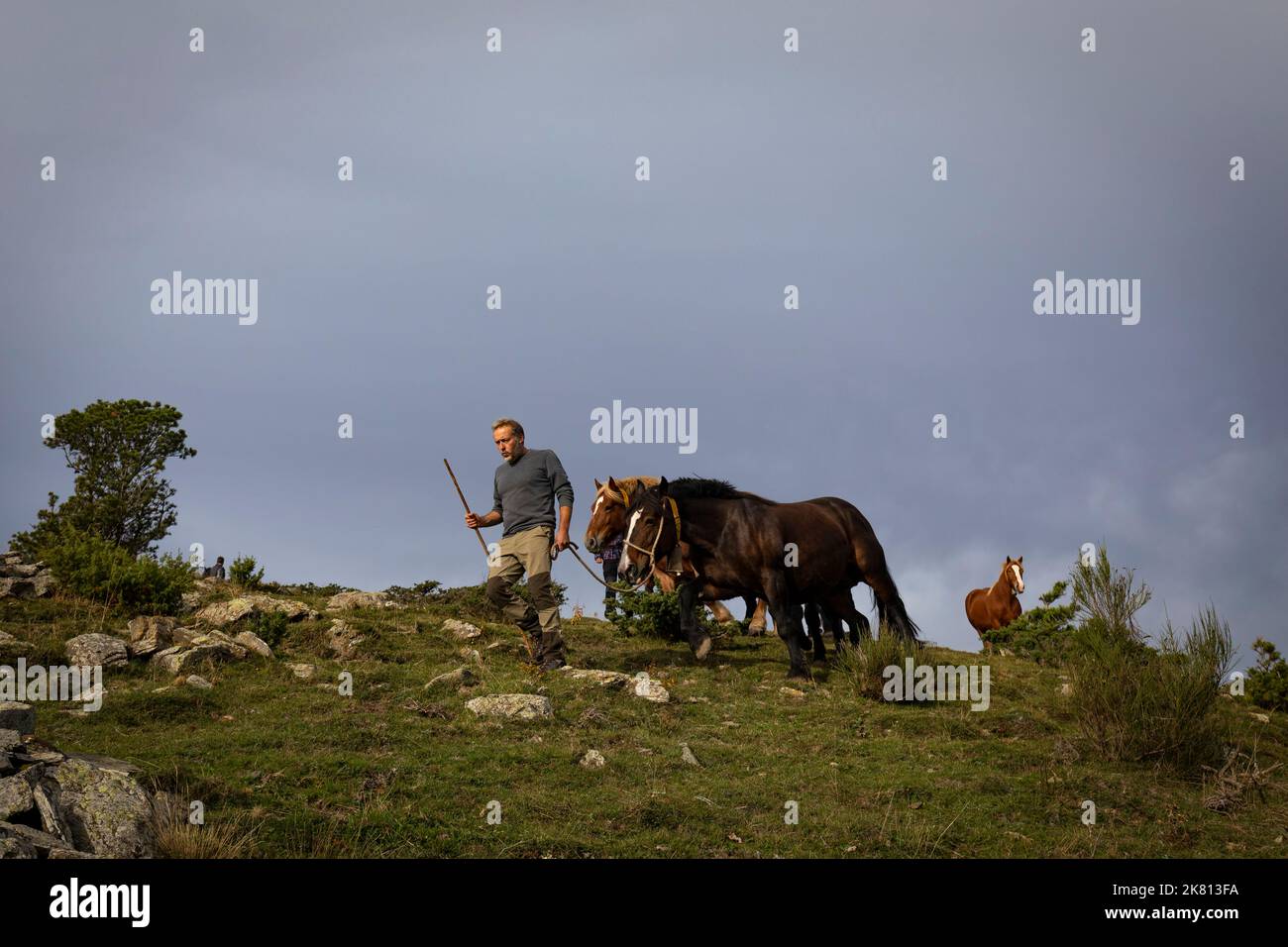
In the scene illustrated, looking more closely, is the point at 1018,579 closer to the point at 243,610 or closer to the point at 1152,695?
the point at 1152,695

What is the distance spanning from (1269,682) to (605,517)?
452 inches

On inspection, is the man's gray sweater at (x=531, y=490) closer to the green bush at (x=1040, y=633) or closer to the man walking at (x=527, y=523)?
the man walking at (x=527, y=523)

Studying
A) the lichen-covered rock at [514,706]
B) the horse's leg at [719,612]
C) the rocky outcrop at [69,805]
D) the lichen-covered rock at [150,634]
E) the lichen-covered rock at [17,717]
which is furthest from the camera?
the horse's leg at [719,612]

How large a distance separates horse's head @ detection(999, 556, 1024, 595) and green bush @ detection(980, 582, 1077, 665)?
1.12 metres

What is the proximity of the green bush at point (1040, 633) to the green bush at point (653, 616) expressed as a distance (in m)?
5.56

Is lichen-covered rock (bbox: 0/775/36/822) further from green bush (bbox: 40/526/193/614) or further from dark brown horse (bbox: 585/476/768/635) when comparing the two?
green bush (bbox: 40/526/193/614)

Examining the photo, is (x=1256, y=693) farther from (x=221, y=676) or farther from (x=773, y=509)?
(x=221, y=676)

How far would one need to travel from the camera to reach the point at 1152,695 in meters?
10.7

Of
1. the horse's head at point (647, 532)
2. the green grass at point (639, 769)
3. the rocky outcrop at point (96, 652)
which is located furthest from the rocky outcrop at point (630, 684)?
the rocky outcrop at point (96, 652)

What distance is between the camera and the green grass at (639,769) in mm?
7672

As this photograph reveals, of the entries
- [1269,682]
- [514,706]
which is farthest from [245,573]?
[1269,682]

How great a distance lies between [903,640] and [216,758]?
27.9 feet

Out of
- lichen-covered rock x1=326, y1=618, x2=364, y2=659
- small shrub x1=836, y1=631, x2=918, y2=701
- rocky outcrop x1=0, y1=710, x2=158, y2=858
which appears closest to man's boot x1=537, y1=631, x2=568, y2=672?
lichen-covered rock x1=326, y1=618, x2=364, y2=659
